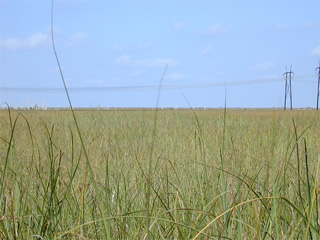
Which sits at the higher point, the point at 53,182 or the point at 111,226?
the point at 53,182

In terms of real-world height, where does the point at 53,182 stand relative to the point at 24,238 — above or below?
above

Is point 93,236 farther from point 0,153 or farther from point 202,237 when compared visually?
point 0,153

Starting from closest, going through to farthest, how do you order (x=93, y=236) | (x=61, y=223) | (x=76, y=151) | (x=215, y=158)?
(x=93, y=236) < (x=61, y=223) < (x=215, y=158) < (x=76, y=151)

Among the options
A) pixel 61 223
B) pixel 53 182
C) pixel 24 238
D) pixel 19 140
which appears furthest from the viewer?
pixel 19 140

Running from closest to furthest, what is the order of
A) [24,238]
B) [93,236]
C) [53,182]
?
[53,182] → [24,238] → [93,236]

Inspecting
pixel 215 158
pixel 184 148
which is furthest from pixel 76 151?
pixel 215 158

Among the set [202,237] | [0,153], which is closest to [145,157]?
[0,153]

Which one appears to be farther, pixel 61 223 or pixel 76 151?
pixel 76 151

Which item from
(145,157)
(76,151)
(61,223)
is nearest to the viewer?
(61,223)

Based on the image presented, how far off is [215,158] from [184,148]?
755mm

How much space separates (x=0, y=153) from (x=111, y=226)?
10.2 ft

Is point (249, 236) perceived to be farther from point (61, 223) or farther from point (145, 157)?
point (145, 157)

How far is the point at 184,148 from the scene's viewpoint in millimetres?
4309

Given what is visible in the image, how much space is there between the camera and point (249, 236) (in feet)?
5.46
